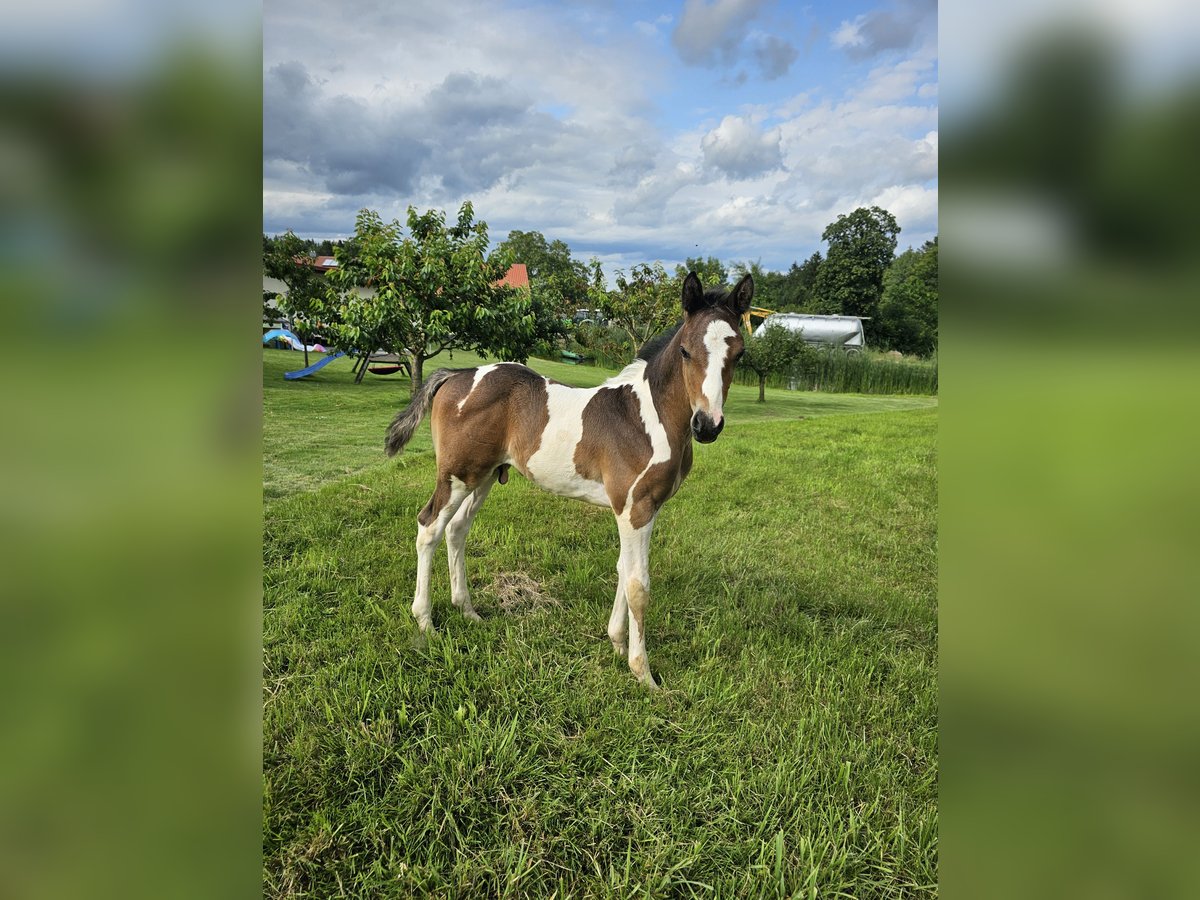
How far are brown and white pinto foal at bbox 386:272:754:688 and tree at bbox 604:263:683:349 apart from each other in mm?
12076

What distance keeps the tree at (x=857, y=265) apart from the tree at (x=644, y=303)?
1445 inches

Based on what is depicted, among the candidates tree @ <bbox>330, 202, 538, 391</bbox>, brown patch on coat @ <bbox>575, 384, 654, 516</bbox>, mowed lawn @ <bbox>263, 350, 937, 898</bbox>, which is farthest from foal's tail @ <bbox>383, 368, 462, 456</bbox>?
tree @ <bbox>330, 202, 538, 391</bbox>

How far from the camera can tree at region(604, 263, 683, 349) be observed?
15609 mm

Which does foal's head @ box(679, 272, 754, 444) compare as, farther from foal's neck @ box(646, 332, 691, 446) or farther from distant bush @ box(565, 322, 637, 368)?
distant bush @ box(565, 322, 637, 368)

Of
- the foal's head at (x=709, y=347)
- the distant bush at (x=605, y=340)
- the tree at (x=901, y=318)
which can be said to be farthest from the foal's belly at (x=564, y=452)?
the tree at (x=901, y=318)

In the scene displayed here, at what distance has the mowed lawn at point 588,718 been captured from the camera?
2.00 metres

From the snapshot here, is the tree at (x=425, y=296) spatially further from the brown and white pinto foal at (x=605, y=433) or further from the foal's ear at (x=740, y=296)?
the foal's ear at (x=740, y=296)

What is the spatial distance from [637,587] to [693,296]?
1.57 m

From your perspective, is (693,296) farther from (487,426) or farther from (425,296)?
(425,296)
